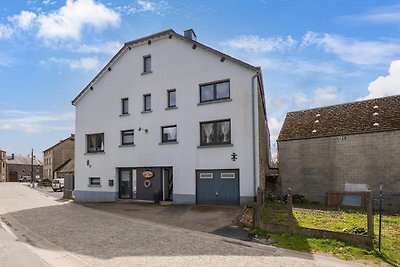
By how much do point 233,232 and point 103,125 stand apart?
15.2 metres

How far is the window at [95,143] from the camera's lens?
79.9ft

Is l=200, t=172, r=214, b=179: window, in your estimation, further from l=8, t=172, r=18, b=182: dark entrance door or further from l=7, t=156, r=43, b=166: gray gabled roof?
l=7, t=156, r=43, b=166: gray gabled roof

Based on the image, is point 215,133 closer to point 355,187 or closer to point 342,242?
point 342,242

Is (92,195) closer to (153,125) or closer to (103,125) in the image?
(103,125)

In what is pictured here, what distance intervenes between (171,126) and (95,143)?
7.33 m

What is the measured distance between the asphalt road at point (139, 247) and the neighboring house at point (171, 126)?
19.1 feet

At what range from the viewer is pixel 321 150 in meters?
23.6

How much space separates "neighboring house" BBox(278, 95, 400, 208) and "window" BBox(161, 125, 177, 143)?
30.6 feet

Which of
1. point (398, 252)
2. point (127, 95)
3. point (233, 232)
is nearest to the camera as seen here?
point (398, 252)

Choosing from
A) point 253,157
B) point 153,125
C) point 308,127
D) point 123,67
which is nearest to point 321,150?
point 308,127

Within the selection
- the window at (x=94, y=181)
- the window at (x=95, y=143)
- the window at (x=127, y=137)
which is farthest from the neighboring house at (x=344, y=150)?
the window at (x=94, y=181)

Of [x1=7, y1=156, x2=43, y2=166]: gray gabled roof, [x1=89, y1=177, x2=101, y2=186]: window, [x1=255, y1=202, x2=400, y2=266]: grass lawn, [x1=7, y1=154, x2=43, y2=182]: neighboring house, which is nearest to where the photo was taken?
[x1=255, y1=202, x2=400, y2=266]: grass lawn

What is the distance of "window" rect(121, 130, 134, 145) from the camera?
22.8 metres

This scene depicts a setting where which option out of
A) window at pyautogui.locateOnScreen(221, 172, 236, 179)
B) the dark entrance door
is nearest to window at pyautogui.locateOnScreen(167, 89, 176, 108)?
window at pyautogui.locateOnScreen(221, 172, 236, 179)
